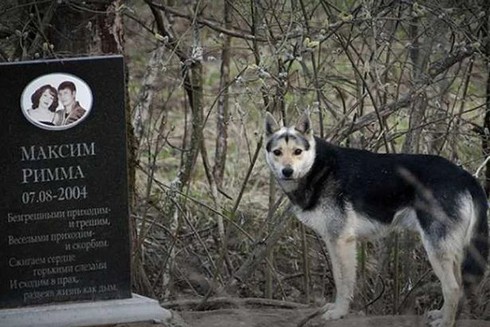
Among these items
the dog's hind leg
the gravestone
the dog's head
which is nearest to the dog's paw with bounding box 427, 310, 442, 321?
the dog's hind leg

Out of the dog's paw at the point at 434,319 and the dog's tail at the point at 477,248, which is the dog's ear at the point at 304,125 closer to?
the dog's tail at the point at 477,248

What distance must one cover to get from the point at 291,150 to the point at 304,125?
24cm

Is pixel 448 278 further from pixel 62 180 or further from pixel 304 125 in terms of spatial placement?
pixel 62 180

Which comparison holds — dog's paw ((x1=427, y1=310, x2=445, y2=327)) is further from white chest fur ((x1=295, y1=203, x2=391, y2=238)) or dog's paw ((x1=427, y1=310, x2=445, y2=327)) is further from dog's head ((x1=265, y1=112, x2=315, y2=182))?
dog's head ((x1=265, y1=112, x2=315, y2=182))

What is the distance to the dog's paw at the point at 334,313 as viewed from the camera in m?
8.29

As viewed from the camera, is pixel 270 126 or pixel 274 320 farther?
pixel 270 126

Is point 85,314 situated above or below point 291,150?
below

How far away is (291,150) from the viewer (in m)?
8.33

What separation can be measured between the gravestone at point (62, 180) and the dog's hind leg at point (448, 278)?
2.20 m

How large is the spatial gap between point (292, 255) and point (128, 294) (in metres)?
3.10

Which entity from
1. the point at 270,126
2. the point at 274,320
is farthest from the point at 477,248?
the point at 270,126

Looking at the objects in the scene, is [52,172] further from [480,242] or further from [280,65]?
[480,242]

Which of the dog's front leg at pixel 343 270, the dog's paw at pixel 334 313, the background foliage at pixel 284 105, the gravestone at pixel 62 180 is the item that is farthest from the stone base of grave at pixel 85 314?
the background foliage at pixel 284 105

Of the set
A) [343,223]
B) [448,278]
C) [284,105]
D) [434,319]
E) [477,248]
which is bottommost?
[434,319]
